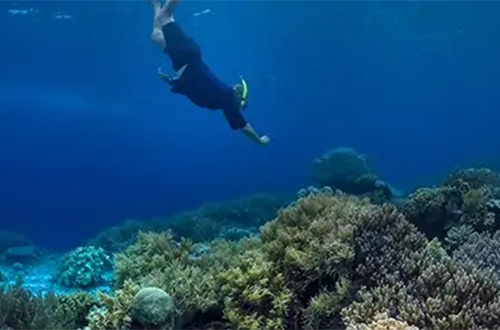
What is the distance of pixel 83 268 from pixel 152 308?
7.45 meters

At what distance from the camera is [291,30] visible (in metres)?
47.9

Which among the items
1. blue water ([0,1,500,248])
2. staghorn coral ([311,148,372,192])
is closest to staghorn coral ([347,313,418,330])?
staghorn coral ([311,148,372,192])

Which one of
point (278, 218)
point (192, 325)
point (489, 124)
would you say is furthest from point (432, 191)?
point (489, 124)

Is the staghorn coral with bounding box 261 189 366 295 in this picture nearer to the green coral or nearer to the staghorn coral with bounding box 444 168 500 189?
the staghorn coral with bounding box 444 168 500 189

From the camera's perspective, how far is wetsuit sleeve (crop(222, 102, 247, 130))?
1282 centimetres

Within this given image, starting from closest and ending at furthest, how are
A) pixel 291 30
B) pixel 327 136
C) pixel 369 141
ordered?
pixel 291 30 → pixel 327 136 → pixel 369 141

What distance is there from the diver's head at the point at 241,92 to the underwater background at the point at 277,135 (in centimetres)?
257

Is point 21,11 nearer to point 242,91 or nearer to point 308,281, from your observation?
point 242,91

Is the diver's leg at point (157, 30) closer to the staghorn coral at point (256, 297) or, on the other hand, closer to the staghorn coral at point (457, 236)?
the staghorn coral at point (256, 297)

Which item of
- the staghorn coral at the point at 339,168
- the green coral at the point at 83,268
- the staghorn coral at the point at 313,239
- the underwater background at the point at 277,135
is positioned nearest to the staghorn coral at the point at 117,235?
the underwater background at the point at 277,135

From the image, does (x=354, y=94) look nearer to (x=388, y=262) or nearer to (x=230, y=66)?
(x=230, y=66)

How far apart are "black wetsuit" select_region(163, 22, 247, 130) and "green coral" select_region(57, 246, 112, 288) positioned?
5.10 m

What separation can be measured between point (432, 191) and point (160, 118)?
87137 millimetres

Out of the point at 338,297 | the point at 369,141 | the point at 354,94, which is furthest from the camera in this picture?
the point at 369,141
